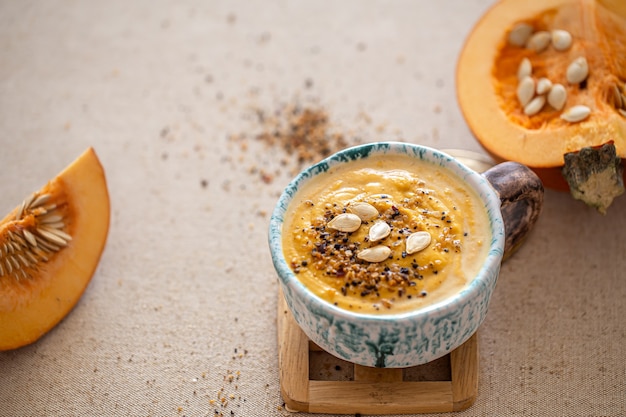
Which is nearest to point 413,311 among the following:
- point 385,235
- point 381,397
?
point 385,235

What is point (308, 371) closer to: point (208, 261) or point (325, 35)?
point (208, 261)

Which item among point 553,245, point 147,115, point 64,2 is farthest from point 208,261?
point 64,2

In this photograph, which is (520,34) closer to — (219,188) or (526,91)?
(526,91)

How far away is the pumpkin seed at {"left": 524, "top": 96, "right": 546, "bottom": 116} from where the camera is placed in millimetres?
1656

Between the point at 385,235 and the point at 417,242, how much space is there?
6 centimetres

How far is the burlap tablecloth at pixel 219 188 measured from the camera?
1447 mm

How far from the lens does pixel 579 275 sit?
5.24 ft

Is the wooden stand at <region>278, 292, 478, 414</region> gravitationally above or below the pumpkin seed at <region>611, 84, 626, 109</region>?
below

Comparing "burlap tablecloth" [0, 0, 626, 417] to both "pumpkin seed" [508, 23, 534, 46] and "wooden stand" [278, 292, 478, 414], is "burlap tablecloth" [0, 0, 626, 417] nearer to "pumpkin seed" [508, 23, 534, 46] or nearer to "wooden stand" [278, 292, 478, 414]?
"wooden stand" [278, 292, 478, 414]

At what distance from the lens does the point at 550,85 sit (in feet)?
5.49

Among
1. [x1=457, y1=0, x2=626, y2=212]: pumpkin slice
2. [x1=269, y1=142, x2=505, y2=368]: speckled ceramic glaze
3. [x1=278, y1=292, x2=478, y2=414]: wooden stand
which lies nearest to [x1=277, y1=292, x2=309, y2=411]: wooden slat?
[x1=278, y1=292, x2=478, y2=414]: wooden stand

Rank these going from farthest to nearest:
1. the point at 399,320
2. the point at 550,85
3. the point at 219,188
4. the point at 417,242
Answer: the point at 219,188 → the point at 550,85 → the point at 417,242 → the point at 399,320

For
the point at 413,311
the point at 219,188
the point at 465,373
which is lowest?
the point at 465,373

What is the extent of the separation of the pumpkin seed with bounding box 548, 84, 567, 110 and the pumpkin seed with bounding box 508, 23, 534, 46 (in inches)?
7.6
